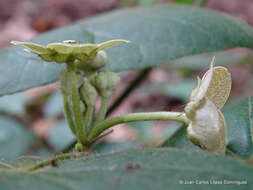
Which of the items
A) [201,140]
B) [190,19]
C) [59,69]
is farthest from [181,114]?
[190,19]

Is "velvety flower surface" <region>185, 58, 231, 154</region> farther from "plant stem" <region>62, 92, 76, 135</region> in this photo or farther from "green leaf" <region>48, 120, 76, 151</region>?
"green leaf" <region>48, 120, 76, 151</region>

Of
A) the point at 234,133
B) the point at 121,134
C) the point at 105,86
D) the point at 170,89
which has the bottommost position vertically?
the point at 121,134

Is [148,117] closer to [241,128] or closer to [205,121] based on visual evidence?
[205,121]

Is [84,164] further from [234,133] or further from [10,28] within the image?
[10,28]

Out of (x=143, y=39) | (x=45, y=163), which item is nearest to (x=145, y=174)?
(x=45, y=163)

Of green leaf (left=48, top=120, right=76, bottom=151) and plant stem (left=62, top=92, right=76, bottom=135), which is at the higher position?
plant stem (left=62, top=92, right=76, bottom=135)

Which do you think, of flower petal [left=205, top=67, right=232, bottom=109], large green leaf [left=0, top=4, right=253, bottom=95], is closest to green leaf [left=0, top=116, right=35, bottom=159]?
large green leaf [left=0, top=4, right=253, bottom=95]
